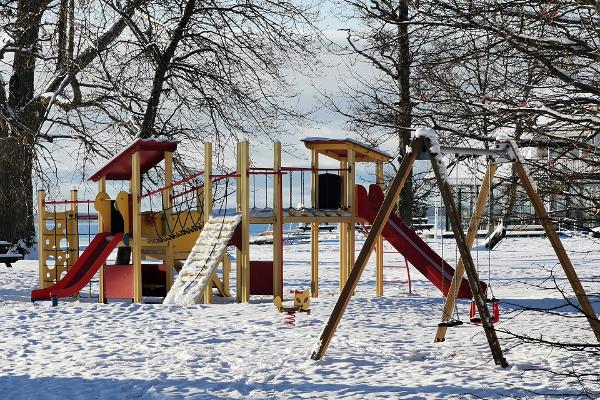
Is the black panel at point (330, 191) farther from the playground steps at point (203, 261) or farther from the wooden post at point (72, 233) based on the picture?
the wooden post at point (72, 233)

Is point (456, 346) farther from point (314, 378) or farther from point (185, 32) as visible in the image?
point (185, 32)

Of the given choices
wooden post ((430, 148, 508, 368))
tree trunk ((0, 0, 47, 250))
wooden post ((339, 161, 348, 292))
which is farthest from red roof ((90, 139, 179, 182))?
wooden post ((430, 148, 508, 368))

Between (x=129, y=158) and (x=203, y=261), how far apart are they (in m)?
2.74

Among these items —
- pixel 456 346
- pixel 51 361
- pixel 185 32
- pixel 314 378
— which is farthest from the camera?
pixel 185 32

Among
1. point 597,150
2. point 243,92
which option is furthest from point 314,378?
point 243,92

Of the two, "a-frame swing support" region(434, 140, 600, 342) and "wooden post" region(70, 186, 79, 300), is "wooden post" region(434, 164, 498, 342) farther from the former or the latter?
"wooden post" region(70, 186, 79, 300)

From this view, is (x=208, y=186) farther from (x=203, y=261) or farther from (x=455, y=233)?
(x=455, y=233)

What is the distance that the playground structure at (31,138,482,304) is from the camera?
14.6 meters

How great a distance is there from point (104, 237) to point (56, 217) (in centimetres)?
217

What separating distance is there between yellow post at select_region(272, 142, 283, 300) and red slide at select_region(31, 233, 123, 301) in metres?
2.66

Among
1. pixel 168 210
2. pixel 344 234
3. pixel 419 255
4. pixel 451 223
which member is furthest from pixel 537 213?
pixel 168 210

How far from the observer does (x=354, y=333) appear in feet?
35.4

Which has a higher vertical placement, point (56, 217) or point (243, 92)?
point (243, 92)

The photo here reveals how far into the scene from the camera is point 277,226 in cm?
1485
